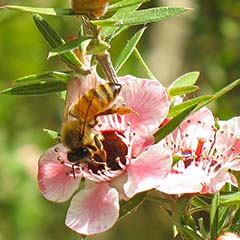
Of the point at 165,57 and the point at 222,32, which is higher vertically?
Result: the point at 222,32

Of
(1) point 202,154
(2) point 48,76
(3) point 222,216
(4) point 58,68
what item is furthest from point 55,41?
(4) point 58,68

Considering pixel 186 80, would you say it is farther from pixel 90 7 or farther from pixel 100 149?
pixel 90 7

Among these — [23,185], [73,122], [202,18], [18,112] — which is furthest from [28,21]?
[73,122]

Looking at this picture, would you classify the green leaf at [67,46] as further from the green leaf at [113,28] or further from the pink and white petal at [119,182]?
the pink and white petal at [119,182]

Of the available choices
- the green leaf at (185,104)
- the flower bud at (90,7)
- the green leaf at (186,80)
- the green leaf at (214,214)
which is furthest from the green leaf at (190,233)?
the flower bud at (90,7)

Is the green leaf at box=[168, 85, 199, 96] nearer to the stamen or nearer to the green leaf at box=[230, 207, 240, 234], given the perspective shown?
the stamen

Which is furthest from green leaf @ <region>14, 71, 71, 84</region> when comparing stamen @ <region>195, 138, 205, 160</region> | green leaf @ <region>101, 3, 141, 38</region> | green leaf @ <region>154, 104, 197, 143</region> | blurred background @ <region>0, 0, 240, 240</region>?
blurred background @ <region>0, 0, 240, 240</region>

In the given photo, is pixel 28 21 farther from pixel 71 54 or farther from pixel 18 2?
pixel 71 54
